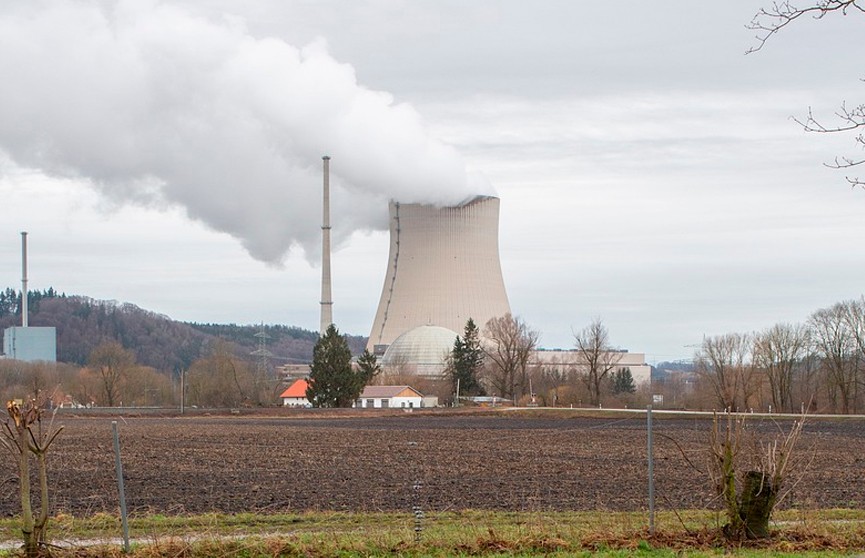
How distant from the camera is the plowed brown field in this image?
1341cm

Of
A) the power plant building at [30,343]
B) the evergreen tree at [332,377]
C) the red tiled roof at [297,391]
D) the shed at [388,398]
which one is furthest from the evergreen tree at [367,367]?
the power plant building at [30,343]

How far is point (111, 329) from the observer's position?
141625mm

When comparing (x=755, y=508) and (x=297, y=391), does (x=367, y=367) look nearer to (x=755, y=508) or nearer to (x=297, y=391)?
(x=297, y=391)

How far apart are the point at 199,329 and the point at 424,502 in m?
161

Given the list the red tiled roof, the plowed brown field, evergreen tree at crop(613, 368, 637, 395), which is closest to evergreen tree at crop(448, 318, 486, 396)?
the red tiled roof

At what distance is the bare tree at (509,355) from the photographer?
70.5m

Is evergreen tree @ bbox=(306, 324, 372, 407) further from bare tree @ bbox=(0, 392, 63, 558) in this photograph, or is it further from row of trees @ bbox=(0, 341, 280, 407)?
bare tree @ bbox=(0, 392, 63, 558)

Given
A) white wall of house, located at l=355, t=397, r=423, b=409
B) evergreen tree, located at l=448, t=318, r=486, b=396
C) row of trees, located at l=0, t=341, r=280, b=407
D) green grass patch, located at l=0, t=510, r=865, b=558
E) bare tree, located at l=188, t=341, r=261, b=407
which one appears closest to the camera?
green grass patch, located at l=0, t=510, r=865, b=558

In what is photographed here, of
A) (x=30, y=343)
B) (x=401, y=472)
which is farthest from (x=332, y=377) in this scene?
(x=30, y=343)

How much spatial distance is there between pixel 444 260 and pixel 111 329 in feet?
306

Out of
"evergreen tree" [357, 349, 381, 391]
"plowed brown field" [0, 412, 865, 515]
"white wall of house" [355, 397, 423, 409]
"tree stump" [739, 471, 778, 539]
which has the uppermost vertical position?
"evergreen tree" [357, 349, 381, 391]

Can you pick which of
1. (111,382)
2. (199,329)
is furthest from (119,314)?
(111,382)

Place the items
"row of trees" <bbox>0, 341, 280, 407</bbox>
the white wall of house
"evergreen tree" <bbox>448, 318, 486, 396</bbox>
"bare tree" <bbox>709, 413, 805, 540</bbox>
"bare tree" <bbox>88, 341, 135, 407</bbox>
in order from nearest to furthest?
"bare tree" <bbox>709, 413, 805, 540</bbox>, the white wall of house, "evergreen tree" <bbox>448, 318, 486, 396</bbox>, "row of trees" <bbox>0, 341, 280, 407</bbox>, "bare tree" <bbox>88, 341, 135, 407</bbox>

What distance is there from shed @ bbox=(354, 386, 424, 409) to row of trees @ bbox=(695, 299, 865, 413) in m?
17.8
